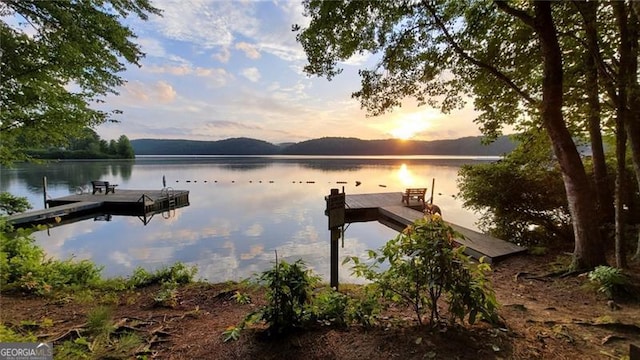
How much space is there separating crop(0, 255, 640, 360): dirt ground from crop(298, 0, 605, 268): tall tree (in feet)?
6.10

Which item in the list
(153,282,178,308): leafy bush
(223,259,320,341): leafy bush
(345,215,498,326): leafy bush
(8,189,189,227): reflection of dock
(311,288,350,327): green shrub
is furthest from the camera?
(8,189,189,227): reflection of dock

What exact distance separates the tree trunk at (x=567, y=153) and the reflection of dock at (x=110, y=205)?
15336mm

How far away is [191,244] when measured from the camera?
33.2 ft

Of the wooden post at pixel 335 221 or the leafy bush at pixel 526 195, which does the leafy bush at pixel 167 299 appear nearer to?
the wooden post at pixel 335 221

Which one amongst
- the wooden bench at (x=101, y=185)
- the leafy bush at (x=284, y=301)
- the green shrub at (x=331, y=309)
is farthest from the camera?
the wooden bench at (x=101, y=185)

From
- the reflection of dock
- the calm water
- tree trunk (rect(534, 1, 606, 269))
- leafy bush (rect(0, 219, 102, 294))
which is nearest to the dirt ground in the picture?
leafy bush (rect(0, 219, 102, 294))

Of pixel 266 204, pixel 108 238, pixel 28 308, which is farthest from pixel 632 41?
pixel 266 204

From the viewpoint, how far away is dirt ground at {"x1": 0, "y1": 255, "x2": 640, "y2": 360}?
2273 millimetres

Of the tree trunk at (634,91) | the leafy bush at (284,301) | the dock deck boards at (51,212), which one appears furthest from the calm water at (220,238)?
the tree trunk at (634,91)

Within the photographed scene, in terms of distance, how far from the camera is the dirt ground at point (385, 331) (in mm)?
2273

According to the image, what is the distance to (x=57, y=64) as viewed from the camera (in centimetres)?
415

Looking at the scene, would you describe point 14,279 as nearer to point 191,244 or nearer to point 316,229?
point 191,244

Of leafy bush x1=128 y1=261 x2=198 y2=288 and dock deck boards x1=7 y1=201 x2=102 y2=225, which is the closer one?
leafy bush x1=128 y1=261 x2=198 y2=288

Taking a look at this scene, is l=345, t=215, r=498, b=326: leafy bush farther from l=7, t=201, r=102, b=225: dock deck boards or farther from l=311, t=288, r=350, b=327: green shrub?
l=7, t=201, r=102, b=225: dock deck boards
